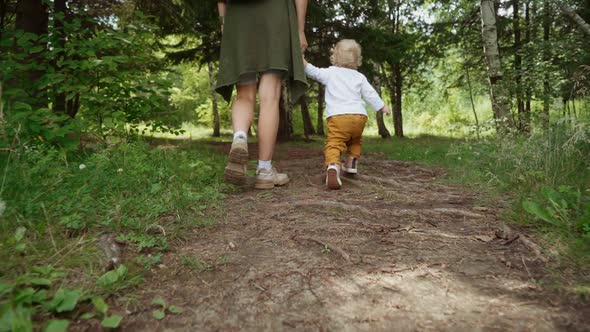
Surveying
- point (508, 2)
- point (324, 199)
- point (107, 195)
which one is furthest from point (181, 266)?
point (508, 2)

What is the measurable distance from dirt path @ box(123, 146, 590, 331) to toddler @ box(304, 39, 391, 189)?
118 cm

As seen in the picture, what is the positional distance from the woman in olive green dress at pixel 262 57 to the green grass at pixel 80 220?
590mm

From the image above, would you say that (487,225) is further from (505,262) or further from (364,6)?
(364,6)

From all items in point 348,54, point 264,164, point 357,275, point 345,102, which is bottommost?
point 357,275

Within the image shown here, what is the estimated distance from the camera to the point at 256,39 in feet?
10.9

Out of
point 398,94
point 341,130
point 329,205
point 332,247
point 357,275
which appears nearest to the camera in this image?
point 357,275

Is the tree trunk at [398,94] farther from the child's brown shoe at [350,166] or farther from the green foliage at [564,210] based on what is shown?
the green foliage at [564,210]

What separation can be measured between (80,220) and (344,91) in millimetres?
2668

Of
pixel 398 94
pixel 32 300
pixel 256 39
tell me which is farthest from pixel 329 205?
pixel 398 94

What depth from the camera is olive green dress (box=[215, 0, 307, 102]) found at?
3314 millimetres

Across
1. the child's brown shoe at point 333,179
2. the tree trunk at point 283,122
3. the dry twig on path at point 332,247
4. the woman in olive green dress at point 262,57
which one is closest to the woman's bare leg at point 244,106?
the woman in olive green dress at point 262,57

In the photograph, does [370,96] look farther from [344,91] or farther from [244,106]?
[244,106]

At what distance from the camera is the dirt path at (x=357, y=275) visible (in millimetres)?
1311

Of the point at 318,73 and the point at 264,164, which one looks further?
the point at 318,73
